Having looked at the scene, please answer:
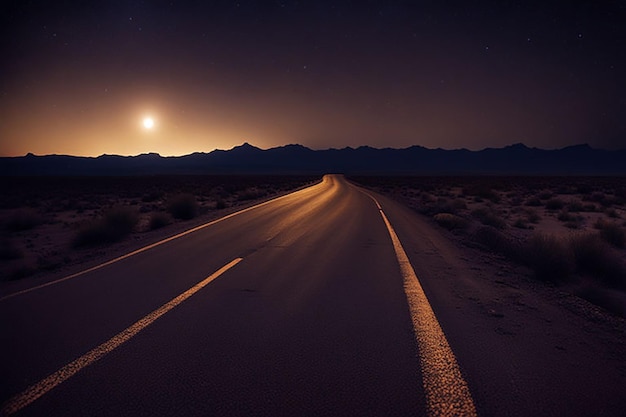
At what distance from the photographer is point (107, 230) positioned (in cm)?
1055

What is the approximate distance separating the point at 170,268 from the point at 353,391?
490cm

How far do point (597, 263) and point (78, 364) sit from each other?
29.5 feet

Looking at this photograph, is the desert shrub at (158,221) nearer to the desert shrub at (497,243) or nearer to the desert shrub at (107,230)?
the desert shrub at (107,230)

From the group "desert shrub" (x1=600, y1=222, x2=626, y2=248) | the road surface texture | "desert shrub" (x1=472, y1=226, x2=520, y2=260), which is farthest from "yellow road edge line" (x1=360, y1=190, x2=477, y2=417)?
"desert shrub" (x1=600, y1=222, x2=626, y2=248)

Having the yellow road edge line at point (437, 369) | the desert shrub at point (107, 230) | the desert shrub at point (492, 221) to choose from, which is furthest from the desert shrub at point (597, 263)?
the desert shrub at point (107, 230)

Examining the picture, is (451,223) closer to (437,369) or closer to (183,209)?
(437,369)

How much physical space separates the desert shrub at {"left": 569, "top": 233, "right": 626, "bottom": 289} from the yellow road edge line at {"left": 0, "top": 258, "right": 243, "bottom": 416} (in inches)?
312

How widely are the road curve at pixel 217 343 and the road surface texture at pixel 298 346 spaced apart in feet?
0.05

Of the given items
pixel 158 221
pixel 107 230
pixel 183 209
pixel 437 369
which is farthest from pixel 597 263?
pixel 183 209

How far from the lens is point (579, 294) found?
521 cm

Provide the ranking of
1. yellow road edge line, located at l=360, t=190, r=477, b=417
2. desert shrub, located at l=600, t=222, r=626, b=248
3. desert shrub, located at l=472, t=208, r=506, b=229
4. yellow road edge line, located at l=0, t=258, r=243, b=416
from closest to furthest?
yellow road edge line, located at l=360, t=190, r=477, b=417, yellow road edge line, located at l=0, t=258, r=243, b=416, desert shrub, located at l=600, t=222, r=626, b=248, desert shrub, located at l=472, t=208, r=506, b=229

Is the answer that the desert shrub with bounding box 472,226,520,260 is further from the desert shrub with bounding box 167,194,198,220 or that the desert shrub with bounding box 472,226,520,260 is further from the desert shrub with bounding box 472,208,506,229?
the desert shrub with bounding box 167,194,198,220

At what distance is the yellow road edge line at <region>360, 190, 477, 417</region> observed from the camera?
96.3 inches

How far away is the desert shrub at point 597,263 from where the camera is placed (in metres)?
6.53
